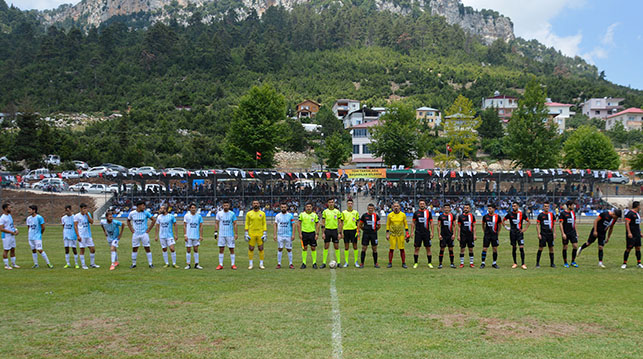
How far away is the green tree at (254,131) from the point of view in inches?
2333

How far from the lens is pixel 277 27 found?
628ft

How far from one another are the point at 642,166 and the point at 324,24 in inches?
5622

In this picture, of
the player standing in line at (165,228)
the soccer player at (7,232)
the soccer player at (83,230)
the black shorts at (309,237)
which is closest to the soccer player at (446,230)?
the black shorts at (309,237)

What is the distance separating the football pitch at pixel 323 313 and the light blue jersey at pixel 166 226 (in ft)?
3.80

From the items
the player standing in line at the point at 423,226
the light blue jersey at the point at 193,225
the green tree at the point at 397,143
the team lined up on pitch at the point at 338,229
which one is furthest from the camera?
the green tree at the point at 397,143

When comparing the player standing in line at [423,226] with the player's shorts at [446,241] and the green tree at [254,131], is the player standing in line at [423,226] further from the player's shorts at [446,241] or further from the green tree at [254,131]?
the green tree at [254,131]

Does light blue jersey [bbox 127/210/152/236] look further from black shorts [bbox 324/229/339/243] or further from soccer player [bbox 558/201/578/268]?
soccer player [bbox 558/201/578/268]

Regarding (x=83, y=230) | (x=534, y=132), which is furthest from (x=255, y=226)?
(x=534, y=132)

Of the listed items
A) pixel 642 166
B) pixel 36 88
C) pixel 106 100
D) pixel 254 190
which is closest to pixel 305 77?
pixel 106 100

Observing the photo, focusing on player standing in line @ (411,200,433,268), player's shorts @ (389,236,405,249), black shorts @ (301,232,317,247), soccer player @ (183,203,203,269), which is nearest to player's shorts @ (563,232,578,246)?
player standing in line @ (411,200,433,268)

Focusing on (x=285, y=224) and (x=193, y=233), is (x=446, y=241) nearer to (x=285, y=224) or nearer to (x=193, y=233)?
(x=285, y=224)

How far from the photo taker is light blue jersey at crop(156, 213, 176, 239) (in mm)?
14469

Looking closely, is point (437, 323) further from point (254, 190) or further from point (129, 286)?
point (254, 190)

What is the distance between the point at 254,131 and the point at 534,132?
1363 inches
